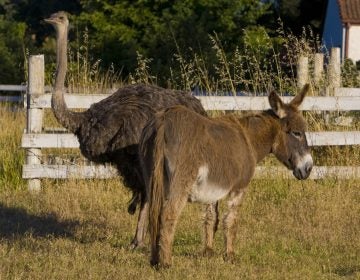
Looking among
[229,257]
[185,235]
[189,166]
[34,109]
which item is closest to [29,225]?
[185,235]

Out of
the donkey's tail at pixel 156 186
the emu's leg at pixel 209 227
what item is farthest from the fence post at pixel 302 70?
the donkey's tail at pixel 156 186

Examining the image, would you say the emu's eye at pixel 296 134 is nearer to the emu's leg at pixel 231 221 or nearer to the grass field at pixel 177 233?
the emu's leg at pixel 231 221

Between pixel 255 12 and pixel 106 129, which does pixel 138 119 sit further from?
pixel 255 12

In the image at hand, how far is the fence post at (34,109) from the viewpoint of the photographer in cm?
1239

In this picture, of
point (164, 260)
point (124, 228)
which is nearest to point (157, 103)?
point (124, 228)

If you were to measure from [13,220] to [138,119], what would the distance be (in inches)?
92.7

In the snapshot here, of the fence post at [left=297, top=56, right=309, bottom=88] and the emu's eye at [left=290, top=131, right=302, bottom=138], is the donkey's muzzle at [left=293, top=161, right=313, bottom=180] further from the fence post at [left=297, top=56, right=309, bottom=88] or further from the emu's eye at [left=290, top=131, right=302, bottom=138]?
the fence post at [left=297, top=56, right=309, bottom=88]

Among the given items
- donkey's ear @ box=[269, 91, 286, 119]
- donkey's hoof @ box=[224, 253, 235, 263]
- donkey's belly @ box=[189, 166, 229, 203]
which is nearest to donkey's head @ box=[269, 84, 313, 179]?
donkey's ear @ box=[269, 91, 286, 119]

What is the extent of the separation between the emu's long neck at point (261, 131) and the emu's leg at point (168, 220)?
1.34 metres

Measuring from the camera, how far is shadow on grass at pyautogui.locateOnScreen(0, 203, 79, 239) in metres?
10.2

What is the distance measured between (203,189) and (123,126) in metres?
1.81

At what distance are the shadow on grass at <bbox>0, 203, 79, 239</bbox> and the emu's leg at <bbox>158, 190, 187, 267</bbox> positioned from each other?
2.52 meters

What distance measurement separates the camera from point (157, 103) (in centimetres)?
973

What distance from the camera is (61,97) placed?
1008cm
